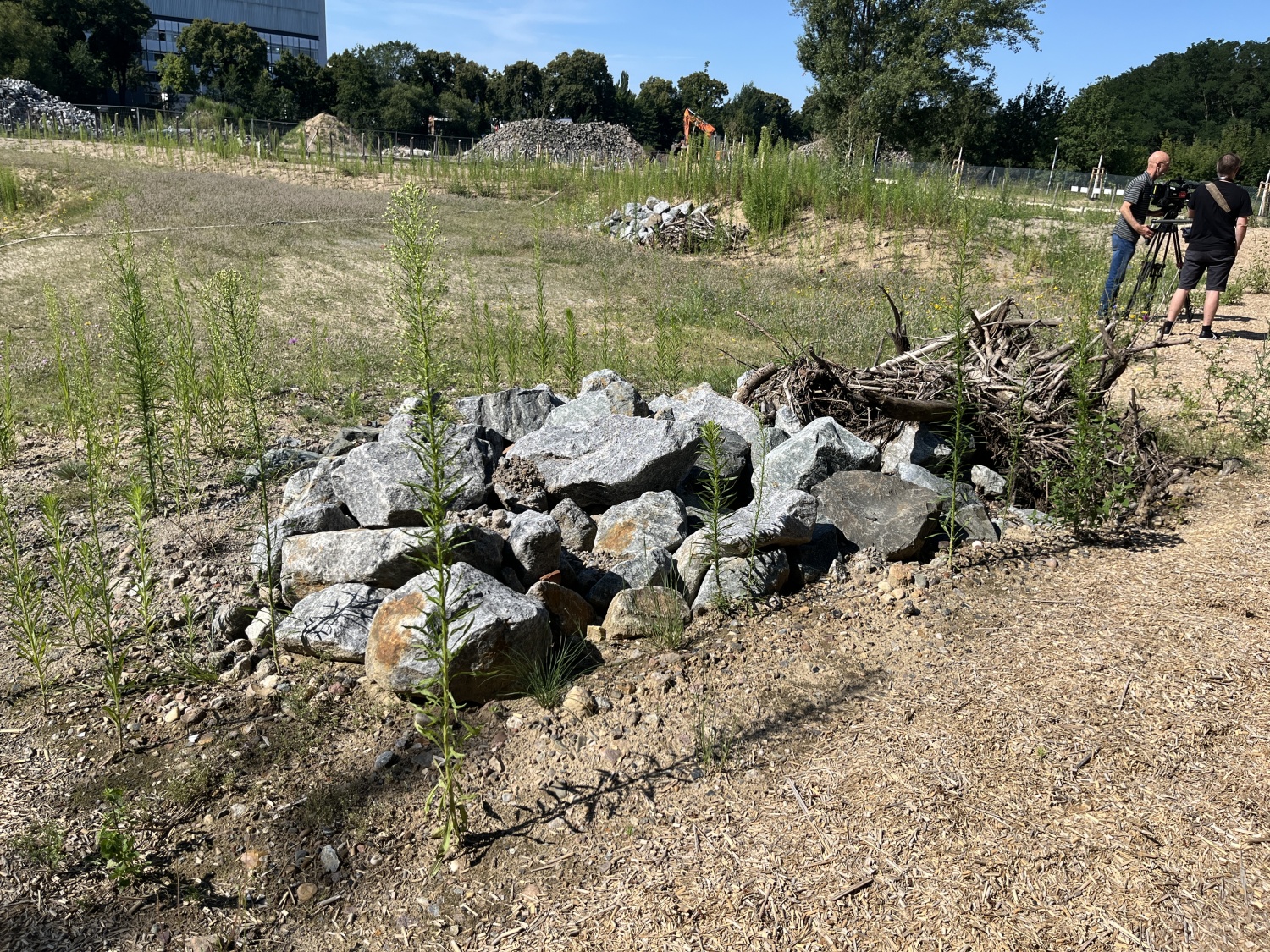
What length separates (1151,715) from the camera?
271 cm

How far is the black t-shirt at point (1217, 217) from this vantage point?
7.89 m

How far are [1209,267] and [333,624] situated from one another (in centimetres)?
858

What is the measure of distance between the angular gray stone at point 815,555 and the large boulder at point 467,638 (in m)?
1.22

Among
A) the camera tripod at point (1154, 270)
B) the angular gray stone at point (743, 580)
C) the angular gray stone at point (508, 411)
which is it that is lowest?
the angular gray stone at point (743, 580)

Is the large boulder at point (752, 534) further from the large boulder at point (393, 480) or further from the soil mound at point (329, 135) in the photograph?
the soil mound at point (329, 135)

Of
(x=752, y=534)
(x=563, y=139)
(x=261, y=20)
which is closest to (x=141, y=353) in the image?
(x=752, y=534)

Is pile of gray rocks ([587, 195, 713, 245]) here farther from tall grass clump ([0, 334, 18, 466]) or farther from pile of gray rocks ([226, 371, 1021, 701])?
tall grass clump ([0, 334, 18, 466])

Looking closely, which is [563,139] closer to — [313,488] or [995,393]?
[995,393]

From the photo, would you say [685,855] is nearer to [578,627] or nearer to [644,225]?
[578,627]

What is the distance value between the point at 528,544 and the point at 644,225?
1246 centimetres

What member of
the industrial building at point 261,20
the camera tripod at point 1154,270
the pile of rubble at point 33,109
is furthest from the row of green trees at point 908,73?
the industrial building at point 261,20

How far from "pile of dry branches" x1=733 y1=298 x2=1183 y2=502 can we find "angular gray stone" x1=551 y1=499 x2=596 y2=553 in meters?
1.59

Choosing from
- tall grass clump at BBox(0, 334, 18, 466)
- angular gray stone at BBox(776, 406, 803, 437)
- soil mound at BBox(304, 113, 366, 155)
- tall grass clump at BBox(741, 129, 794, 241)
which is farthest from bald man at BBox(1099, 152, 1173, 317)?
soil mound at BBox(304, 113, 366, 155)

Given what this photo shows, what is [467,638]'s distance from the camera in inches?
109
